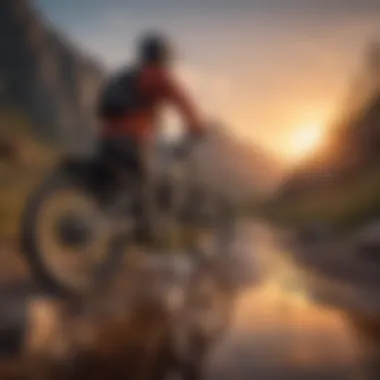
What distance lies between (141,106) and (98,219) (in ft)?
0.67

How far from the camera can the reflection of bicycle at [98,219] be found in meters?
1.14

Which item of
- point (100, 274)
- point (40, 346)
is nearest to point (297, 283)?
point (100, 274)

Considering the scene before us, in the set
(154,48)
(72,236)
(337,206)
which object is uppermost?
(154,48)

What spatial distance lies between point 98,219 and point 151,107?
0.69 feet

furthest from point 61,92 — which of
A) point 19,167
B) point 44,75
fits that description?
point 19,167

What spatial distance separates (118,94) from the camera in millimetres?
1168

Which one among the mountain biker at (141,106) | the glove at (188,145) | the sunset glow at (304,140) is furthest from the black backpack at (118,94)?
the sunset glow at (304,140)

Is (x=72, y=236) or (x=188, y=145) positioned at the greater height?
(x=188, y=145)

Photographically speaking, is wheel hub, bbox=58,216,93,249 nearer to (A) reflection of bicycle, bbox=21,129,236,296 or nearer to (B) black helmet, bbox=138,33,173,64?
(A) reflection of bicycle, bbox=21,129,236,296

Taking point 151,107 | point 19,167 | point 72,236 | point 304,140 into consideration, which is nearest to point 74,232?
point 72,236

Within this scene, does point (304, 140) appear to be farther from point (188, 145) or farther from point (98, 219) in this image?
point (98, 219)

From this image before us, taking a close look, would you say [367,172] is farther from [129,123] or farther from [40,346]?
[40,346]

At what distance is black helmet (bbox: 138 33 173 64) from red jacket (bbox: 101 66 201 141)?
2 cm

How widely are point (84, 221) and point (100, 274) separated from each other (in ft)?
0.31
